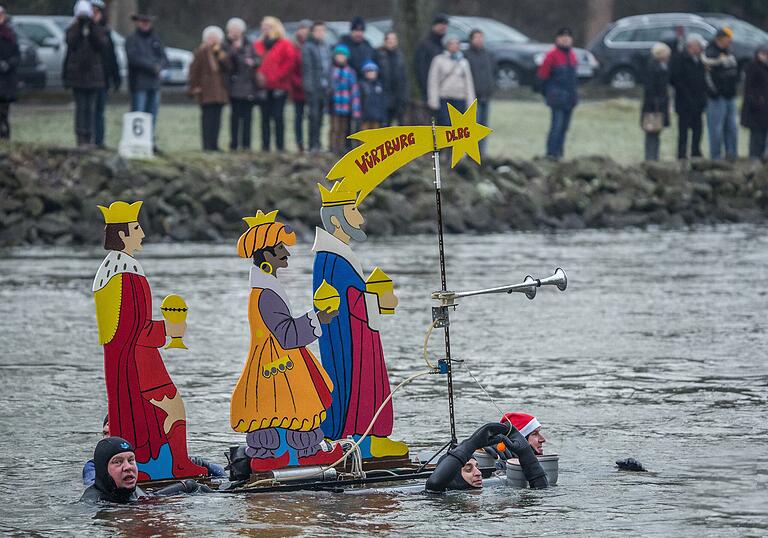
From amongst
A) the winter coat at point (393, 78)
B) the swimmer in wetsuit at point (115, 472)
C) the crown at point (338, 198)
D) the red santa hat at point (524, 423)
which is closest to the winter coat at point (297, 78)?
the winter coat at point (393, 78)

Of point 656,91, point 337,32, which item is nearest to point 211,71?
point 656,91

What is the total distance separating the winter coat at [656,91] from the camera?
30406mm

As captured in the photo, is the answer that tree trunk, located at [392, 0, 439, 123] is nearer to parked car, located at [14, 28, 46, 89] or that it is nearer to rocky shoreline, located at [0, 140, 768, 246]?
rocky shoreline, located at [0, 140, 768, 246]

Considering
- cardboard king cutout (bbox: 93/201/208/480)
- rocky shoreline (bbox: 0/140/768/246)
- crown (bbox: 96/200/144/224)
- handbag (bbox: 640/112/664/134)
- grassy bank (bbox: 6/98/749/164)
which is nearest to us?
cardboard king cutout (bbox: 93/201/208/480)

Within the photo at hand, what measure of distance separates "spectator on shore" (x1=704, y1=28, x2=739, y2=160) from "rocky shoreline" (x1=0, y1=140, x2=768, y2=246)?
34.6 inches

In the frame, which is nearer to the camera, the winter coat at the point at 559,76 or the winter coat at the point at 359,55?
the winter coat at the point at 359,55

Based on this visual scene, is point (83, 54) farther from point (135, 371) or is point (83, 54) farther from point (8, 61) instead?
point (135, 371)

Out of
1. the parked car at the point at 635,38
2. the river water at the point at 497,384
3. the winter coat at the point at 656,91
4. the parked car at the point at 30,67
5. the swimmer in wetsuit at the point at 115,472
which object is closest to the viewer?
the river water at the point at 497,384

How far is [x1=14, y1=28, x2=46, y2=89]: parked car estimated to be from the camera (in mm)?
37000

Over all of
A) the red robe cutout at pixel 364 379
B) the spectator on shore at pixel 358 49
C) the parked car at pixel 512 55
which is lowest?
the red robe cutout at pixel 364 379

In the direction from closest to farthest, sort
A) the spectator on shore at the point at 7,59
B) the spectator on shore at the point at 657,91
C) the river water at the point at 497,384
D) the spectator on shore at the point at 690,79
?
the river water at the point at 497,384, the spectator on shore at the point at 7,59, the spectator on shore at the point at 690,79, the spectator on shore at the point at 657,91

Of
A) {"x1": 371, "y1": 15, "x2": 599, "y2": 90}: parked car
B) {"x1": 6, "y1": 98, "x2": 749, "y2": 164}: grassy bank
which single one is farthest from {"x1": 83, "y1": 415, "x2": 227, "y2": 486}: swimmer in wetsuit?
{"x1": 371, "y1": 15, "x2": 599, "y2": 90}: parked car

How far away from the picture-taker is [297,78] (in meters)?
27.9

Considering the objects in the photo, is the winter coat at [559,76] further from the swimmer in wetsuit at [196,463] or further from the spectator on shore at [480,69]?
the swimmer in wetsuit at [196,463]
